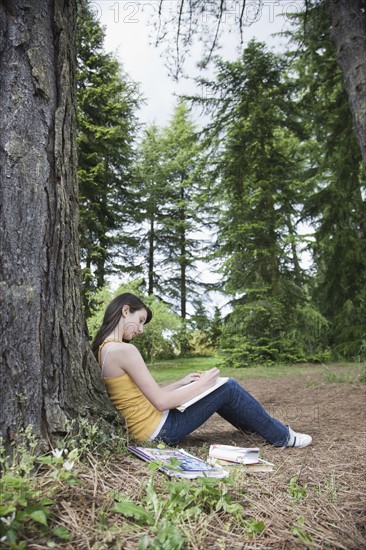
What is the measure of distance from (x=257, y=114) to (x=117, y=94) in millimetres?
8222

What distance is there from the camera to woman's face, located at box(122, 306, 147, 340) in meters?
2.80

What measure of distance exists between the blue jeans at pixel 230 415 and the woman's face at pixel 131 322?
55 centimetres

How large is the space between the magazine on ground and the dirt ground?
166 mm

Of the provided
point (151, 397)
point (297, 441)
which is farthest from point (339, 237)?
point (151, 397)

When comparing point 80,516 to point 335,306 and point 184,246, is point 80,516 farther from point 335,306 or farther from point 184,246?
point 184,246

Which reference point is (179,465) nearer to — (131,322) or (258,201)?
(131,322)

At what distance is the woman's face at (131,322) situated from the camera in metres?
2.80

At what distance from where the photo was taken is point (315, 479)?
206cm

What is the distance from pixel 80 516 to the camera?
4.61 ft

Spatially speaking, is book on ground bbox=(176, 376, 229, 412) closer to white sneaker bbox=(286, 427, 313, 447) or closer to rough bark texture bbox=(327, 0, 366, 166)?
white sneaker bbox=(286, 427, 313, 447)

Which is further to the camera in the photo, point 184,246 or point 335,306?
point 184,246

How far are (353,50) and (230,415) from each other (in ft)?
14.2

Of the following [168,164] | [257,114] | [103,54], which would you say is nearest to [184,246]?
[168,164]

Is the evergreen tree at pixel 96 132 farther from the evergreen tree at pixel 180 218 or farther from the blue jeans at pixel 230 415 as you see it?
the blue jeans at pixel 230 415
